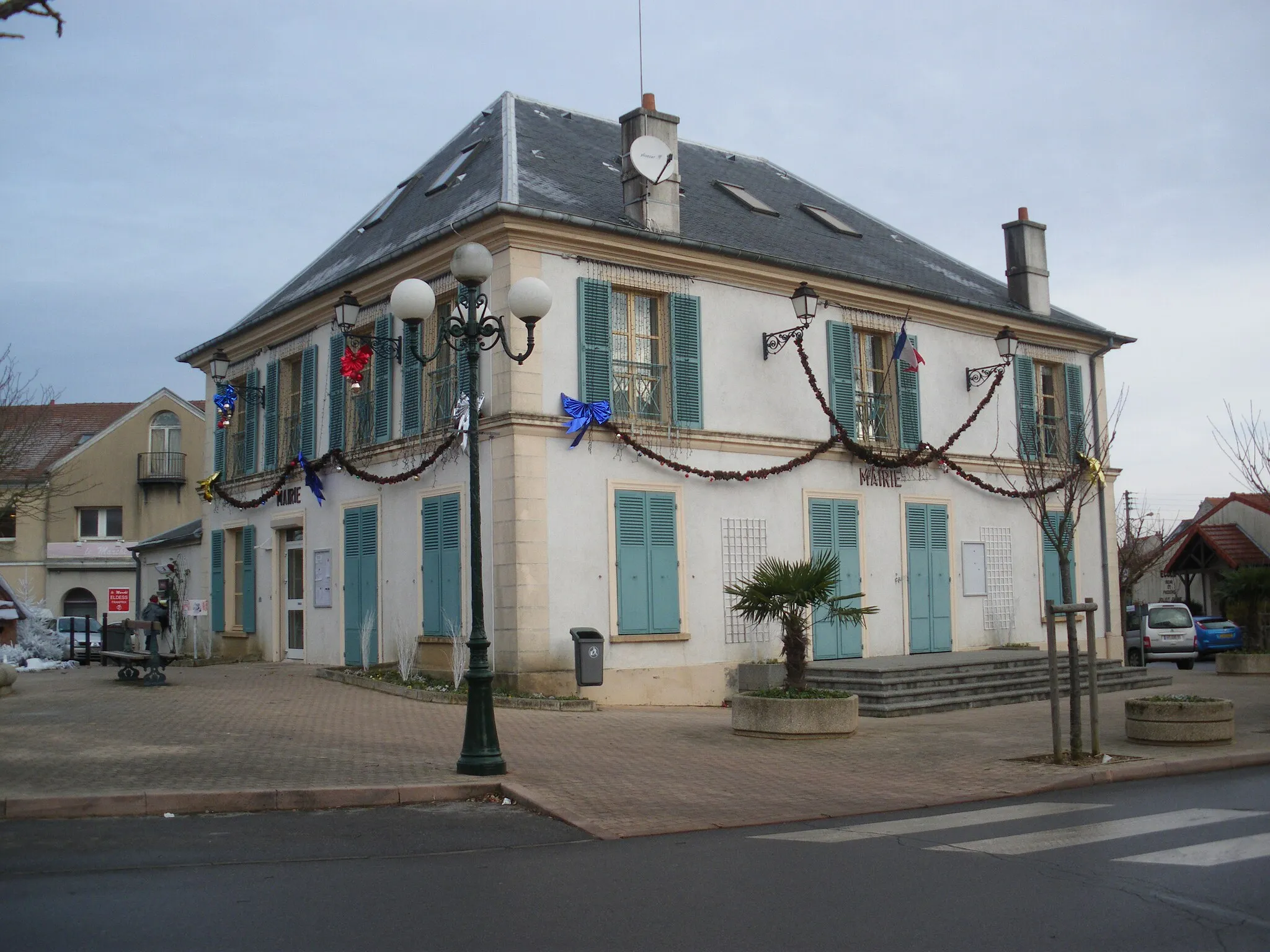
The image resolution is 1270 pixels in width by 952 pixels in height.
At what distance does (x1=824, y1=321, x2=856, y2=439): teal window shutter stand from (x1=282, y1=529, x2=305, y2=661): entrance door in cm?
889

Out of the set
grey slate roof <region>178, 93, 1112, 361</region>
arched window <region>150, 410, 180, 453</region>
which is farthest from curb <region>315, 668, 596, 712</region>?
arched window <region>150, 410, 180, 453</region>

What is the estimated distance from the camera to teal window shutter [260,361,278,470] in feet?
69.9

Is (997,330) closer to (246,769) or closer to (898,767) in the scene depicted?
(898,767)

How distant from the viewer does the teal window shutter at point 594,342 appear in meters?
16.2

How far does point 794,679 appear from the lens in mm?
13172

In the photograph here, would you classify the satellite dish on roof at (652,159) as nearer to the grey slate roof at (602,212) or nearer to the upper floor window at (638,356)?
the grey slate roof at (602,212)

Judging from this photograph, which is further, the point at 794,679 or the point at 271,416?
the point at 271,416

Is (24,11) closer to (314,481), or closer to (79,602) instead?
(314,481)

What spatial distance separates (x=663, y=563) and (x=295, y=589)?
741cm

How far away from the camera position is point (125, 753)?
34.4 ft

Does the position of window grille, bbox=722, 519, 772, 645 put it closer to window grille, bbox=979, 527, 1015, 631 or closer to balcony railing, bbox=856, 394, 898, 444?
balcony railing, bbox=856, 394, 898, 444

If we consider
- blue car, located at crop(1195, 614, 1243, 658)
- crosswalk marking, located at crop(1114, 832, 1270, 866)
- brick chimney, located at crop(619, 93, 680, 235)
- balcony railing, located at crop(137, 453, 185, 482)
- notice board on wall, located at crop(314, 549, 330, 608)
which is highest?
brick chimney, located at crop(619, 93, 680, 235)

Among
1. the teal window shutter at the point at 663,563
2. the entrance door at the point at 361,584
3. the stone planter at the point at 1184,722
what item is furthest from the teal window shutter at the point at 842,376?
the stone planter at the point at 1184,722

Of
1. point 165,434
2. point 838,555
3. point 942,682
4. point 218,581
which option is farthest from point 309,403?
point 165,434
